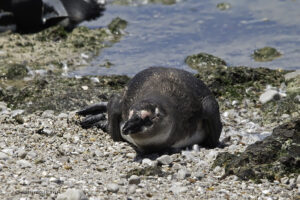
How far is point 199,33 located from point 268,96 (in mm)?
6934

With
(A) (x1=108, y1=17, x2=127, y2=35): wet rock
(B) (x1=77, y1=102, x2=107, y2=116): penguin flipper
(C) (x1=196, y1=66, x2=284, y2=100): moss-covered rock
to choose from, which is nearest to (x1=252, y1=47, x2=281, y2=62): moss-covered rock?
(C) (x1=196, y1=66, x2=284, y2=100): moss-covered rock

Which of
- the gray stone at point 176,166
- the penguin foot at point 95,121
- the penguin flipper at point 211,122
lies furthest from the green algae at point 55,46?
the gray stone at point 176,166

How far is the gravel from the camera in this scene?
6465 mm

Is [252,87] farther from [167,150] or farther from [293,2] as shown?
[293,2]

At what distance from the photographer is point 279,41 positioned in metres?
16.7

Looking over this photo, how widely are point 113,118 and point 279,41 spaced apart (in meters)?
8.83

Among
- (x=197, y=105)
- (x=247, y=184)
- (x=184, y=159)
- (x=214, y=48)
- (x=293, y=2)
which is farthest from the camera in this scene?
(x=293, y=2)

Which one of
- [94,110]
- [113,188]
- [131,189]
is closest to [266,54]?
[94,110]

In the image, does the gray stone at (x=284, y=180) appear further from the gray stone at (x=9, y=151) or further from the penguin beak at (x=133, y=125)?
the gray stone at (x=9, y=151)

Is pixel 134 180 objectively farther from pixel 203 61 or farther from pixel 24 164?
pixel 203 61

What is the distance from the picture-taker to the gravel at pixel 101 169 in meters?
6.46

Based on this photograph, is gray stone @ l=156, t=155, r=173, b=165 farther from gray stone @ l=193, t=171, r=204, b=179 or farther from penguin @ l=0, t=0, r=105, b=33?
penguin @ l=0, t=0, r=105, b=33

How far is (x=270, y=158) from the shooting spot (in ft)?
24.0

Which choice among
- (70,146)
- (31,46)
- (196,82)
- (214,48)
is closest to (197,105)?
(196,82)
